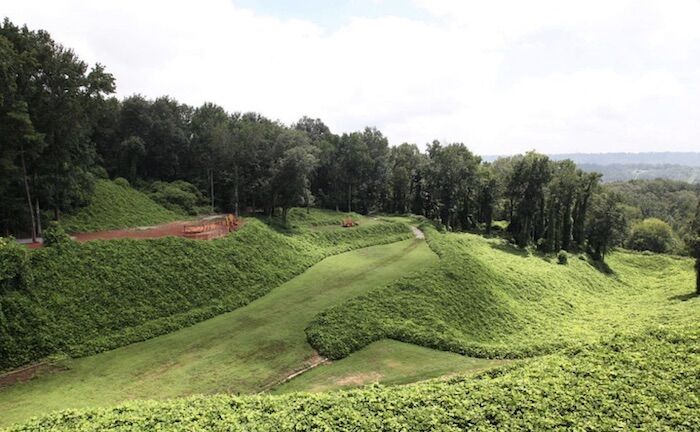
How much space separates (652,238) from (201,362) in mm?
107387

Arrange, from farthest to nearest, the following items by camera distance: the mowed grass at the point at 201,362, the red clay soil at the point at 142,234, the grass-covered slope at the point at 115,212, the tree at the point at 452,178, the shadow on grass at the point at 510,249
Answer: the tree at the point at 452,178
the shadow on grass at the point at 510,249
the grass-covered slope at the point at 115,212
the red clay soil at the point at 142,234
the mowed grass at the point at 201,362

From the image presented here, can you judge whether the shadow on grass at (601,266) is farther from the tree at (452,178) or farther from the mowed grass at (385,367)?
the mowed grass at (385,367)

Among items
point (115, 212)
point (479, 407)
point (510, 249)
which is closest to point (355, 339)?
point (479, 407)

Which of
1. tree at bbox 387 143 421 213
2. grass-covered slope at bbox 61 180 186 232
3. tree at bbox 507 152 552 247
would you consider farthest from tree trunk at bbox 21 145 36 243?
tree at bbox 387 143 421 213

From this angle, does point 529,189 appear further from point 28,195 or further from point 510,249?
point 28,195

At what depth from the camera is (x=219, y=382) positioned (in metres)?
21.3

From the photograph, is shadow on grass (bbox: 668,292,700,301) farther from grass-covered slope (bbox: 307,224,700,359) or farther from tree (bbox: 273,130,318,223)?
tree (bbox: 273,130,318,223)

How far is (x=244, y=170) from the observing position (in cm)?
6438

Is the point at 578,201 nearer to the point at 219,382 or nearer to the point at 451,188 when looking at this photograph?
the point at 451,188

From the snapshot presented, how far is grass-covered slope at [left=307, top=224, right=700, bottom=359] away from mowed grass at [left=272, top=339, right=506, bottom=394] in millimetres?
754

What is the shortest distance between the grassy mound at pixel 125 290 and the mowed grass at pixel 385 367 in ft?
33.5

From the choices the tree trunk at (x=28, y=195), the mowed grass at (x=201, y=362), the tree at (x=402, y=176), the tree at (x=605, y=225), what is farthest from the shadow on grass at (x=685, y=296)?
the tree trunk at (x=28, y=195)

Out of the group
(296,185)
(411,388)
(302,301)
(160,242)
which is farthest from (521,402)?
(296,185)

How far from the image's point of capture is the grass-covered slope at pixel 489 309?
2681 cm
